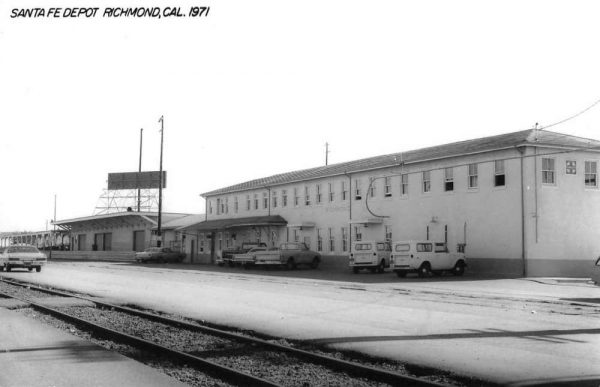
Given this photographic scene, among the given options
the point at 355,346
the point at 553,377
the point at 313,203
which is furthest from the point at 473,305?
the point at 313,203

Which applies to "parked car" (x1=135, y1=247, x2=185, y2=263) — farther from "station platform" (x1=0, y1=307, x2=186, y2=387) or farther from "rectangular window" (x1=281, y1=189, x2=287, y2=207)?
"station platform" (x1=0, y1=307, x2=186, y2=387)

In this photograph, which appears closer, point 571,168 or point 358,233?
point 571,168

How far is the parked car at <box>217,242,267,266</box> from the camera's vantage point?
46.8 m

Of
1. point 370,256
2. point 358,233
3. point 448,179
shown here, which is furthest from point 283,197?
point 448,179

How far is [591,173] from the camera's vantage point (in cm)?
3362

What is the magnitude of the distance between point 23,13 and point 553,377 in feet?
29.3

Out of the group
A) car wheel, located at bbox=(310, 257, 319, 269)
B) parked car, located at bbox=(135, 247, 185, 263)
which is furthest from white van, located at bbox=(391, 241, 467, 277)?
parked car, located at bbox=(135, 247, 185, 263)

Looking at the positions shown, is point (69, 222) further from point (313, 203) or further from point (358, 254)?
point (358, 254)

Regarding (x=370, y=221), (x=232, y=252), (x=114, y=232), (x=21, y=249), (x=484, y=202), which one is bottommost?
(x=232, y=252)

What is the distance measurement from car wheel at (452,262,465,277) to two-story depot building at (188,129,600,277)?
0.98 m

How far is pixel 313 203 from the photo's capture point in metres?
48.2

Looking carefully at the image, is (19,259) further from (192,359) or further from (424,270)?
(192,359)

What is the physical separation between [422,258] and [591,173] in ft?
33.4

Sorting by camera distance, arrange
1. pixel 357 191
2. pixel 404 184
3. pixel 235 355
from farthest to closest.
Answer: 1. pixel 357 191
2. pixel 404 184
3. pixel 235 355
